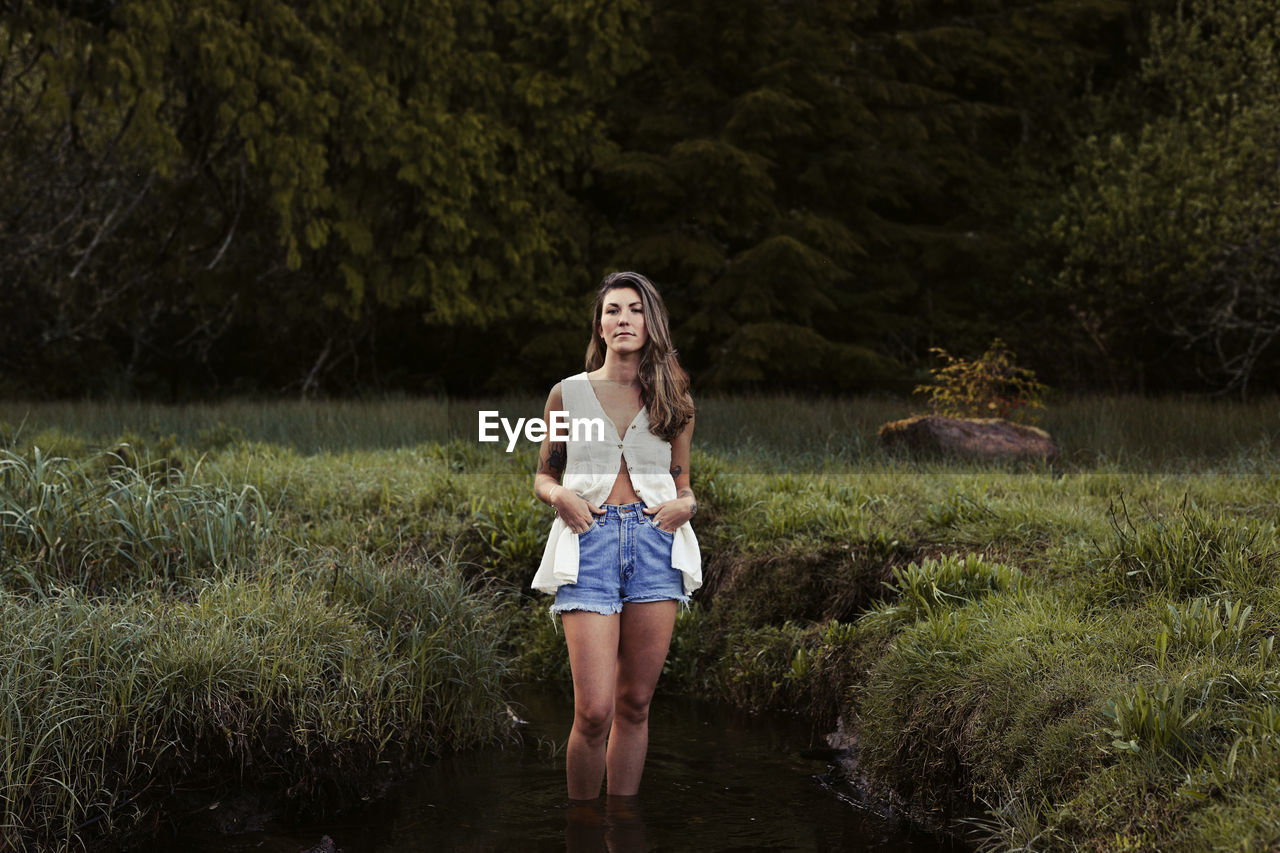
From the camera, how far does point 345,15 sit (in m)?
17.5

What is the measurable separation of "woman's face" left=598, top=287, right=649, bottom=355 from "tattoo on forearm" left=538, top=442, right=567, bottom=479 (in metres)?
0.40

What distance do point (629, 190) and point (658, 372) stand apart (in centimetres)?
1545

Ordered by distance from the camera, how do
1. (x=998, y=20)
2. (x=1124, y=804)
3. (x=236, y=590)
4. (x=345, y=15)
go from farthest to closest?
(x=998, y=20) → (x=345, y=15) → (x=236, y=590) → (x=1124, y=804)

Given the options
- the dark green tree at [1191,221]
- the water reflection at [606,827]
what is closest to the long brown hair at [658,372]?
the water reflection at [606,827]

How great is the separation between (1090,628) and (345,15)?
1526cm

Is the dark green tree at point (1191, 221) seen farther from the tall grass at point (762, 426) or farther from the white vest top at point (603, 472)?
the white vest top at point (603, 472)

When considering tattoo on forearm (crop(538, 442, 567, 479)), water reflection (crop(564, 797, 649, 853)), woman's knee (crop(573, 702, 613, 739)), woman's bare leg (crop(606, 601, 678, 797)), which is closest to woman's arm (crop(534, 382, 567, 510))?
tattoo on forearm (crop(538, 442, 567, 479))

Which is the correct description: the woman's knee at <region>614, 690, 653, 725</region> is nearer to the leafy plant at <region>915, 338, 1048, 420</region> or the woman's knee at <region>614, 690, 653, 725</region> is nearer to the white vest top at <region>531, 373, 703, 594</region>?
the white vest top at <region>531, 373, 703, 594</region>

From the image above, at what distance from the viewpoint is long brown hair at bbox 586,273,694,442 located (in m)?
4.29

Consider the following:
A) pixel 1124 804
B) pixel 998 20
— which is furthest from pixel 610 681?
pixel 998 20

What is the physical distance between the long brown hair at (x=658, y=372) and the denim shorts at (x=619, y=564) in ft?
1.01

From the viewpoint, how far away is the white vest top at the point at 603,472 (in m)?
4.17

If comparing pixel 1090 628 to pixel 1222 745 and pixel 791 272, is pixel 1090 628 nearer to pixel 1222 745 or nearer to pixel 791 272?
pixel 1222 745

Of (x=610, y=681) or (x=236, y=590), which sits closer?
(x=610, y=681)
